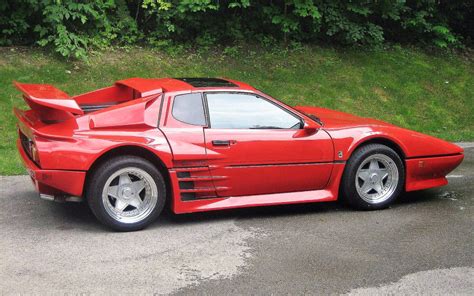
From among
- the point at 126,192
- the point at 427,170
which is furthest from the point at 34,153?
the point at 427,170

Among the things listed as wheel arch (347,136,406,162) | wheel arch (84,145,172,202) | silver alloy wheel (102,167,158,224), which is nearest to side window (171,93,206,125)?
wheel arch (84,145,172,202)

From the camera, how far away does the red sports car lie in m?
5.02

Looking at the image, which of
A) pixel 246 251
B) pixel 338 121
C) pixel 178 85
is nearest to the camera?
pixel 246 251

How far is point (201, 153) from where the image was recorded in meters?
5.25

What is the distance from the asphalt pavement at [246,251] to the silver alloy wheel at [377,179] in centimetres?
19

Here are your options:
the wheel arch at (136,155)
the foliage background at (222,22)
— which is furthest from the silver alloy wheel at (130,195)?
the foliage background at (222,22)

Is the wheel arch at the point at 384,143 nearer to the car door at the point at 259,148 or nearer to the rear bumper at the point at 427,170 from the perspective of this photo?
the rear bumper at the point at 427,170

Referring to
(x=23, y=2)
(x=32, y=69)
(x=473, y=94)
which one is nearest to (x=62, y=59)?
(x=32, y=69)

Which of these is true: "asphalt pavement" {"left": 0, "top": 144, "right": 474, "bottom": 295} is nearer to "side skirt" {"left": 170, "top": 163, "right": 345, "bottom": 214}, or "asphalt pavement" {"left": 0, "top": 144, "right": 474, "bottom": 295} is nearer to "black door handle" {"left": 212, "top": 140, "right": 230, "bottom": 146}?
"side skirt" {"left": 170, "top": 163, "right": 345, "bottom": 214}

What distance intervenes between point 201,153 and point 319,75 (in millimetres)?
6923

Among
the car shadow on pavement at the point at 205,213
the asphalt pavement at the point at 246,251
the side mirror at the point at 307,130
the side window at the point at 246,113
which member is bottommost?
the car shadow on pavement at the point at 205,213

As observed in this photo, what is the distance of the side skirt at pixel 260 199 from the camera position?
207 inches

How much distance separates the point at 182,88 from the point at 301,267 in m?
2.12

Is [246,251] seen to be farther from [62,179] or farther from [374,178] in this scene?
[374,178]
